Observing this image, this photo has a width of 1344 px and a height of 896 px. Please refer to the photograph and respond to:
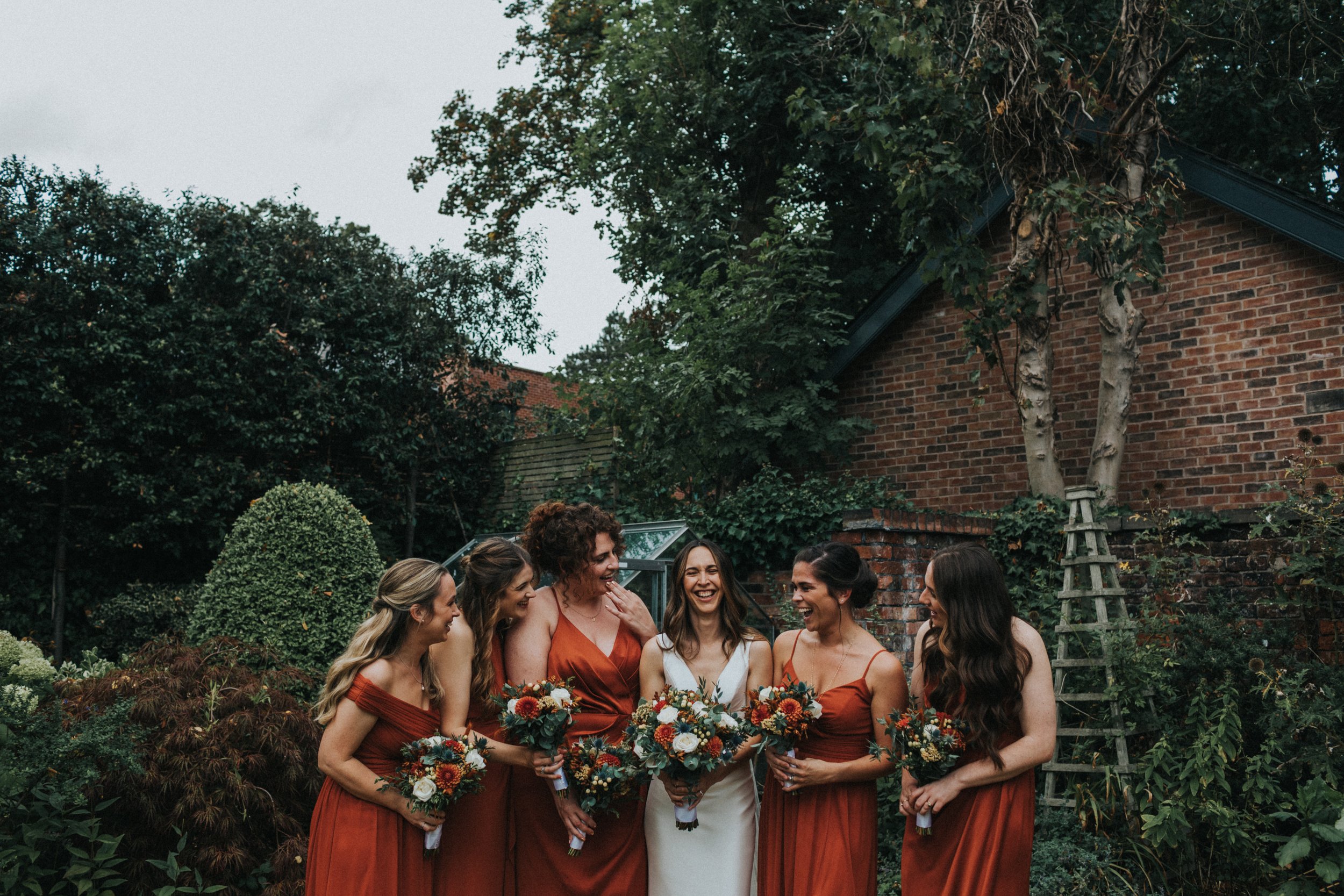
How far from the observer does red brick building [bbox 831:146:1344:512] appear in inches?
324

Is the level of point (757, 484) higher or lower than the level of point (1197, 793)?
higher

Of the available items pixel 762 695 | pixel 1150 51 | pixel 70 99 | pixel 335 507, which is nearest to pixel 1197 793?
pixel 762 695

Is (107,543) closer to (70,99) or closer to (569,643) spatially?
(70,99)

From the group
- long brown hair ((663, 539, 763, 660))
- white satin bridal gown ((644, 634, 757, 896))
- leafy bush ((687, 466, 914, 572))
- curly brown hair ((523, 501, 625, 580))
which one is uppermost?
leafy bush ((687, 466, 914, 572))

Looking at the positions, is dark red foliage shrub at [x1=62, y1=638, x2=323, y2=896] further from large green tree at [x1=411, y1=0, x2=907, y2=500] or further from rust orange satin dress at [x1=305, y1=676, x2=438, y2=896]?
large green tree at [x1=411, y1=0, x2=907, y2=500]

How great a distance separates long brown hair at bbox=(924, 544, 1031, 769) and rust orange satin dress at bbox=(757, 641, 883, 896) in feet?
1.54

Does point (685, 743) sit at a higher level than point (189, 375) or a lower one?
lower

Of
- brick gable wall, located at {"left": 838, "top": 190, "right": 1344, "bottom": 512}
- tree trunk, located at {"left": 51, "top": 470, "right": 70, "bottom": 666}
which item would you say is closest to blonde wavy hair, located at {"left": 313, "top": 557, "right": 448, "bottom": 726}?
brick gable wall, located at {"left": 838, "top": 190, "right": 1344, "bottom": 512}

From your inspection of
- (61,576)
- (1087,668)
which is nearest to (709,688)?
(1087,668)

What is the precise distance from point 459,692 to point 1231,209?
8.01 metres

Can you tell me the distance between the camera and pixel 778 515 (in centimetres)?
863

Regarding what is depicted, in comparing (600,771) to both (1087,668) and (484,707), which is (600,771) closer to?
(484,707)

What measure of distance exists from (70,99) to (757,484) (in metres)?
7.88

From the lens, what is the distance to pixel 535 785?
13.2 ft
